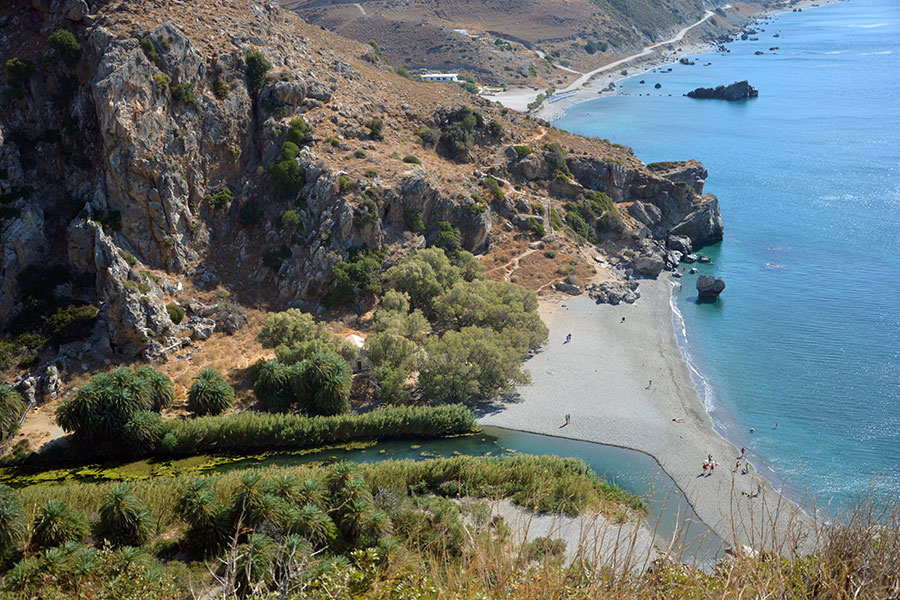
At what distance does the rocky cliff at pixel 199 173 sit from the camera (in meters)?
53.5

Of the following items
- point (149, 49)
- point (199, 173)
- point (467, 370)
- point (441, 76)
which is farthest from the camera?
point (441, 76)

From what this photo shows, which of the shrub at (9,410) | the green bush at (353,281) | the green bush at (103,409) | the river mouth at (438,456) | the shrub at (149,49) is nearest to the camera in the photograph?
the river mouth at (438,456)

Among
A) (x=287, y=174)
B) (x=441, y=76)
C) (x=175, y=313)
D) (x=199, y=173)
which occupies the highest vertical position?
(x=441, y=76)

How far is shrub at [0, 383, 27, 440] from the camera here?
42.3m

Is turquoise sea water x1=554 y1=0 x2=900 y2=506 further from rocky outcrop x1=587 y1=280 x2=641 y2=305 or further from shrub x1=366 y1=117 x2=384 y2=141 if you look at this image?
shrub x1=366 y1=117 x2=384 y2=141

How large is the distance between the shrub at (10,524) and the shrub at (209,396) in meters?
15.9

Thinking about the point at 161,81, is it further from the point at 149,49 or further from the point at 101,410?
the point at 101,410

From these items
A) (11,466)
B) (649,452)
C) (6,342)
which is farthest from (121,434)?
(649,452)

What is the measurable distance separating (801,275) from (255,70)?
221 feet

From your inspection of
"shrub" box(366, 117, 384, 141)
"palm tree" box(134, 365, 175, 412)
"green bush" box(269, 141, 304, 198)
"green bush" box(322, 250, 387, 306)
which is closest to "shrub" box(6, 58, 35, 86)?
"green bush" box(269, 141, 304, 198)

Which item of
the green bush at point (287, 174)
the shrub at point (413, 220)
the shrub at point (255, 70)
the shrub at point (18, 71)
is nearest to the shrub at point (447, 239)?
the shrub at point (413, 220)

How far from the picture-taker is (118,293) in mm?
51938

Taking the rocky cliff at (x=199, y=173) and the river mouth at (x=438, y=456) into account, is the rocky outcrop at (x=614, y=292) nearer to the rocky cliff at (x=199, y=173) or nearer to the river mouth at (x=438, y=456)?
the rocky cliff at (x=199, y=173)

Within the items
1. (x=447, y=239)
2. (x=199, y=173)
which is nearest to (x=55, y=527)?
(x=199, y=173)
